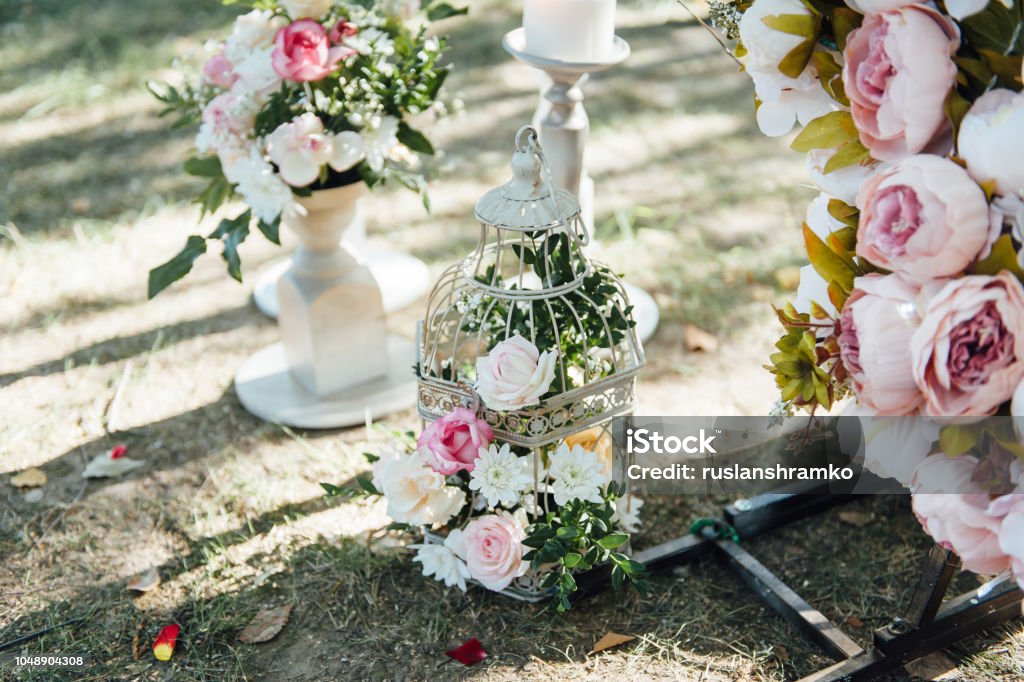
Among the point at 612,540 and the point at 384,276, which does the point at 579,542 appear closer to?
the point at 612,540

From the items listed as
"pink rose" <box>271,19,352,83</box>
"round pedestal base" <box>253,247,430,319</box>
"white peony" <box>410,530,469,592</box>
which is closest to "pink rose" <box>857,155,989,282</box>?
"white peony" <box>410,530,469,592</box>

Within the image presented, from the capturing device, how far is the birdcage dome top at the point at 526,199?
5.57ft

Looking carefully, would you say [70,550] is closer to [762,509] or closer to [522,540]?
[522,540]

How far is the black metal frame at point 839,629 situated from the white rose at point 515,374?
0.45 meters

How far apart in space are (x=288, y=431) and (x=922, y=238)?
1.64m

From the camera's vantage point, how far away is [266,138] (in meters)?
2.07

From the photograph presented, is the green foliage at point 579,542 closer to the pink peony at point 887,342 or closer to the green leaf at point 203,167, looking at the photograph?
the pink peony at point 887,342

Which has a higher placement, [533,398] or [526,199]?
[526,199]

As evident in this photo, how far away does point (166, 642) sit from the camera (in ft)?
5.82

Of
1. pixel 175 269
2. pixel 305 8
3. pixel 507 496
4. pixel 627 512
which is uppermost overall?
pixel 305 8

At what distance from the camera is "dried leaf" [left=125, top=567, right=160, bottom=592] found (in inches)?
75.6

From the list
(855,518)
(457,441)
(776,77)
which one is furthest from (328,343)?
(776,77)

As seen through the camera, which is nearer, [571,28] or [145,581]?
[145,581]

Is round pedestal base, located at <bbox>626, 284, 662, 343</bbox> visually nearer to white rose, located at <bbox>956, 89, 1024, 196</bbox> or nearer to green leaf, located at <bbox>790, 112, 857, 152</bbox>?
green leaf, located at <bbox>790, 112, 857, 152</bbox>
